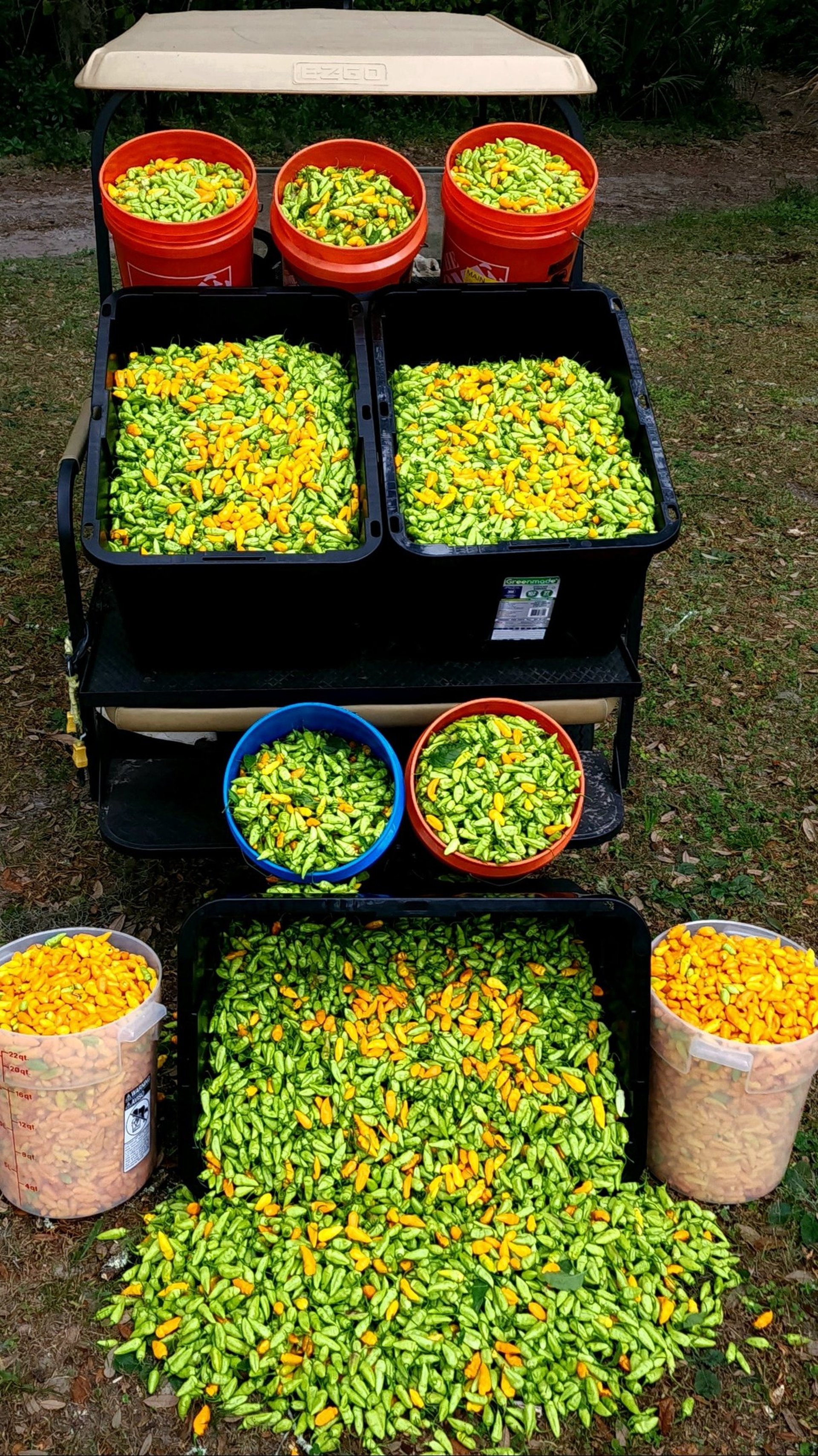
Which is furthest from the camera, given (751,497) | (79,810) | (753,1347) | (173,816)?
(751,497)

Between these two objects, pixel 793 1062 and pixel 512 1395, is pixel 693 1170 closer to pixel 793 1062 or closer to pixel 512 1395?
pixel 793 1062

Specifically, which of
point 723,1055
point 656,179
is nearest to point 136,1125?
point 723,1055

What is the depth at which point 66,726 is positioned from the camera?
14.8 ft

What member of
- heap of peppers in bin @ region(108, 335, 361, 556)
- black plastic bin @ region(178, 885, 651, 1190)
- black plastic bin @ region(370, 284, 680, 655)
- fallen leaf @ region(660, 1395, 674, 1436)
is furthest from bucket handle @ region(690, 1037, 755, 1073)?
heap of peppers in bin @ region(108, 335, 361, 556)

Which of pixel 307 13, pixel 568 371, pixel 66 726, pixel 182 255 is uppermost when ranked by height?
pixel 307 13

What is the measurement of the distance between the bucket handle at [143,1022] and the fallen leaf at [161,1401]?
0.75 m

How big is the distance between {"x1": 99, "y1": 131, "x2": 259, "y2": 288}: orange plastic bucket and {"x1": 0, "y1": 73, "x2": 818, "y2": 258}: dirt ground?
18.6ft

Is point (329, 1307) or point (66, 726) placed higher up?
point (329, 1307)

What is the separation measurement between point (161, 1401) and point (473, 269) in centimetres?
314

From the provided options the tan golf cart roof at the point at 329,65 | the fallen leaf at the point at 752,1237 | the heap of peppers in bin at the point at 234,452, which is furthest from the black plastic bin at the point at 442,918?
the tan golf cart roof at the point at 329,65

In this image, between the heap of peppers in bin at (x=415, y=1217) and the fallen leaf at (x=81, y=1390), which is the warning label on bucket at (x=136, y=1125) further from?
the fallen leaf at (x=81, y=1390)

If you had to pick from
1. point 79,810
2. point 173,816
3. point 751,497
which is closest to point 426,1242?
point 173,816

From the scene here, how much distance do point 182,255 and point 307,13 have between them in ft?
5.15

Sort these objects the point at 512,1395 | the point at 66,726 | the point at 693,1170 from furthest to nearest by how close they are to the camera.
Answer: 1. the point at 66,726
2. the point at 693,1170
3. the point at 512,1395
